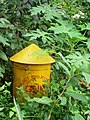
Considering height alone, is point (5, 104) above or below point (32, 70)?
below

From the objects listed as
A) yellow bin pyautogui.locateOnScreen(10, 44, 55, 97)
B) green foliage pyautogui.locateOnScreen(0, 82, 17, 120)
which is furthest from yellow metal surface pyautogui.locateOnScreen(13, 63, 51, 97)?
green foliage pyautogui.locateOnScreen(0, 82, 17, 120)

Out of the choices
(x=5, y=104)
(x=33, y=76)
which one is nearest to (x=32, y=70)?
(x=33, y=76)

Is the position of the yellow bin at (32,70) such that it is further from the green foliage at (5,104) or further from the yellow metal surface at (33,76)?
the green foliage at (5,104)

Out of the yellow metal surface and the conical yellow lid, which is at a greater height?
the conical yellow lid

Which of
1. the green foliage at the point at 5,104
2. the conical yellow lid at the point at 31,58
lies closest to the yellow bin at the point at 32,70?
the conical yellow lid at the point at 31,58

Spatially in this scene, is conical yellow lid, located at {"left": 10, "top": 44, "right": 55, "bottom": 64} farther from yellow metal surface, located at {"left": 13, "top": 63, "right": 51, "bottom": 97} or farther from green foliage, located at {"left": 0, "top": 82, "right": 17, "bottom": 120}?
green foliage, located at {"left": 0, "top": 82, "right": 17, "bottom": 120}

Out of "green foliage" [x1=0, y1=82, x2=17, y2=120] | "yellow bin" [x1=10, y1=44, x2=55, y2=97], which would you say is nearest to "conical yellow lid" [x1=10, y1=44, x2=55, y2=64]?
"yellow bin" [x1=10, y1=44, x2=55, y2=97]

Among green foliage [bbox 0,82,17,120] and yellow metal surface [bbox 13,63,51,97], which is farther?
yellow metal surface [bbox 13,63,51,97]

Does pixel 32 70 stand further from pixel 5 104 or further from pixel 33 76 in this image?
pixel 5 104

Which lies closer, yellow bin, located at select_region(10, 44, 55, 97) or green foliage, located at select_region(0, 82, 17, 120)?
green foliage, located at select_region(0, 82, 17, 120)

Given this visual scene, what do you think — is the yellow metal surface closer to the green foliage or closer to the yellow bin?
the yellow bin

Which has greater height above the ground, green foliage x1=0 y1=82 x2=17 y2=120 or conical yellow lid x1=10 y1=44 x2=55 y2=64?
conical yellow lid x1=10 y1=44 x2=55 y2=64

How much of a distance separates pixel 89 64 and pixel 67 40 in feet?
1.76

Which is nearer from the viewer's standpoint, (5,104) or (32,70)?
(5,104)
